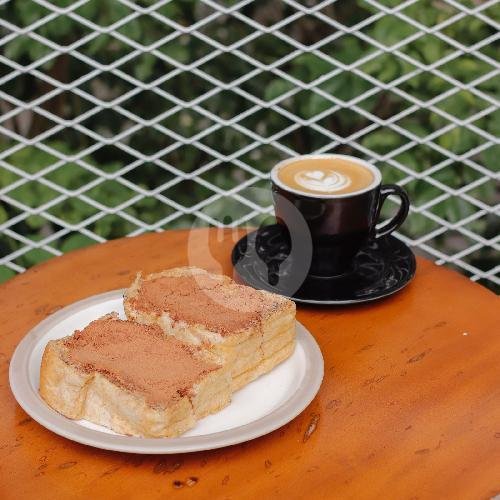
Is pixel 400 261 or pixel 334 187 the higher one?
pixel 334 187

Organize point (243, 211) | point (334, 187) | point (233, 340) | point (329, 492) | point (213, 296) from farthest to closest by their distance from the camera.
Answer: point (243, 211)
point (334, 187)
point (213, 296)
point (233, 340)
point (329, 492)

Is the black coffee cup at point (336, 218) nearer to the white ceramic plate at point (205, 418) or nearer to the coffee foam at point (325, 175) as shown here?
the coffee foam at point (325, 175)

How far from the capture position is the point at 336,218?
3.95 feet

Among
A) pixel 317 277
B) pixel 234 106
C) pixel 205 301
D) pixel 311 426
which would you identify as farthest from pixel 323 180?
pixel 234 106

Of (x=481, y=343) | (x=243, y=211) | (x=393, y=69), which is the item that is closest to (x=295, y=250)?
(x=481, y=343)

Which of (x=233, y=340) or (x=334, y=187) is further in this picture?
(x=334, y=187)

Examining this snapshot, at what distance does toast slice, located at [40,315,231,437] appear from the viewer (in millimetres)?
933

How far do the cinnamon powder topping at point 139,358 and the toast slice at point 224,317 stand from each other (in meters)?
0.02

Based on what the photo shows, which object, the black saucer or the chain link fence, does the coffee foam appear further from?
the chain link fence

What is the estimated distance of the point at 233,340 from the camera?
1.02m

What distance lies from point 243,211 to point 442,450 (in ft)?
3.73

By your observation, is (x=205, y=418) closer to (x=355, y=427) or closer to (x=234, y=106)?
(x=355, y=427)

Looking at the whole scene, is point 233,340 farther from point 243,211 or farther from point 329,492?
point 243,211

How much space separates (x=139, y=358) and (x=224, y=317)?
0.12m
